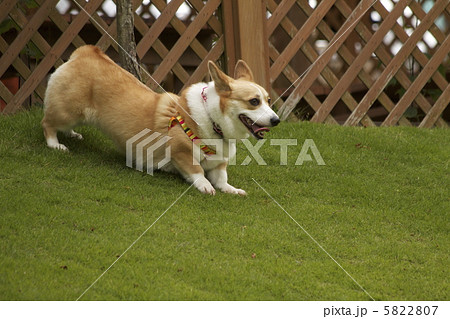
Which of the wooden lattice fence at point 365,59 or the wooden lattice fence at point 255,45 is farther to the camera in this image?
the wooden lattice fence at point 365,59

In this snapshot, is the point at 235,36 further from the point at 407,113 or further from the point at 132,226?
the point at 132,226

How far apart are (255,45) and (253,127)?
150 cm

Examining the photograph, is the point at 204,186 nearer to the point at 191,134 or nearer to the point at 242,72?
the point at 191,134

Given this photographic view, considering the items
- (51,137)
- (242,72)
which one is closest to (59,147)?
(51,137)

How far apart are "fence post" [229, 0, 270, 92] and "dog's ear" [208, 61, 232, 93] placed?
4.26 feet

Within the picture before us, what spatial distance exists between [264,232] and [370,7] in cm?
291

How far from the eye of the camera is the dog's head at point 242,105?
11.8ft

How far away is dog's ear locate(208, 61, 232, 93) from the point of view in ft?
11.8

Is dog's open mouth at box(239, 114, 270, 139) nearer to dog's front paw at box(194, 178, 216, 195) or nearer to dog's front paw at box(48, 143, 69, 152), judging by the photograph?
dog's front paw at box(194, 178, 216, 195)

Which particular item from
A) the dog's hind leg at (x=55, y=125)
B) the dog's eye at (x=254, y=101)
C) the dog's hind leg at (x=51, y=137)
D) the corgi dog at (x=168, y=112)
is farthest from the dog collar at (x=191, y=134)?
the dog's hind leg at (x=51, y=137)
